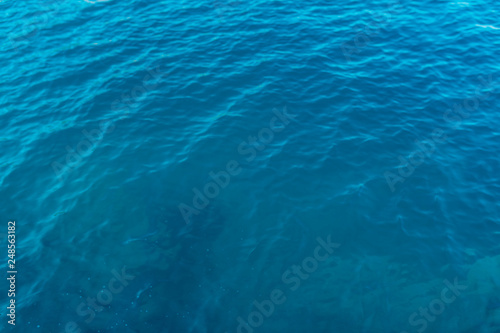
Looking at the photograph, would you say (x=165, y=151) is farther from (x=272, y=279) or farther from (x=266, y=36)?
(x=266, y=36)

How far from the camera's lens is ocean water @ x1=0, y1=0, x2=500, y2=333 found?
24.0 meters

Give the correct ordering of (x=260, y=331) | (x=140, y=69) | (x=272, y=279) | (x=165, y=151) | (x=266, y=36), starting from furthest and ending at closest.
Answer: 1. (x=266, y=36)
2. (x=140, y=69)
3. (x=165, y=151)
4. (x=272, y=279)
5. (x=260, y=331)

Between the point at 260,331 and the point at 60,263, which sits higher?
the point at 60,263

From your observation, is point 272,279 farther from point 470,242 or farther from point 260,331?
point 470,242

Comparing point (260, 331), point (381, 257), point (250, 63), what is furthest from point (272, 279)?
point (250, 63)

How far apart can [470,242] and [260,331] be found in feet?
50.3

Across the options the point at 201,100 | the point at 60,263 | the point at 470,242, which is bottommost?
the point at 470,242

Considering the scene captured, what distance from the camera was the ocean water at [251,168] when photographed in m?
24.0

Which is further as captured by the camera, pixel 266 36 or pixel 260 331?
pixel 266 36

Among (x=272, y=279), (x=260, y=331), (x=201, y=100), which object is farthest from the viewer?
(x=201, y=100)

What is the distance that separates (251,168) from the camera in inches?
1220

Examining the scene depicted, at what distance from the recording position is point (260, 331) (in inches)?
892

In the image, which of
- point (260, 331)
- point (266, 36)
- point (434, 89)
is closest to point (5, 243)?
point (260, 331)

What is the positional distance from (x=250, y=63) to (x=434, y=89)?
1743 cm
